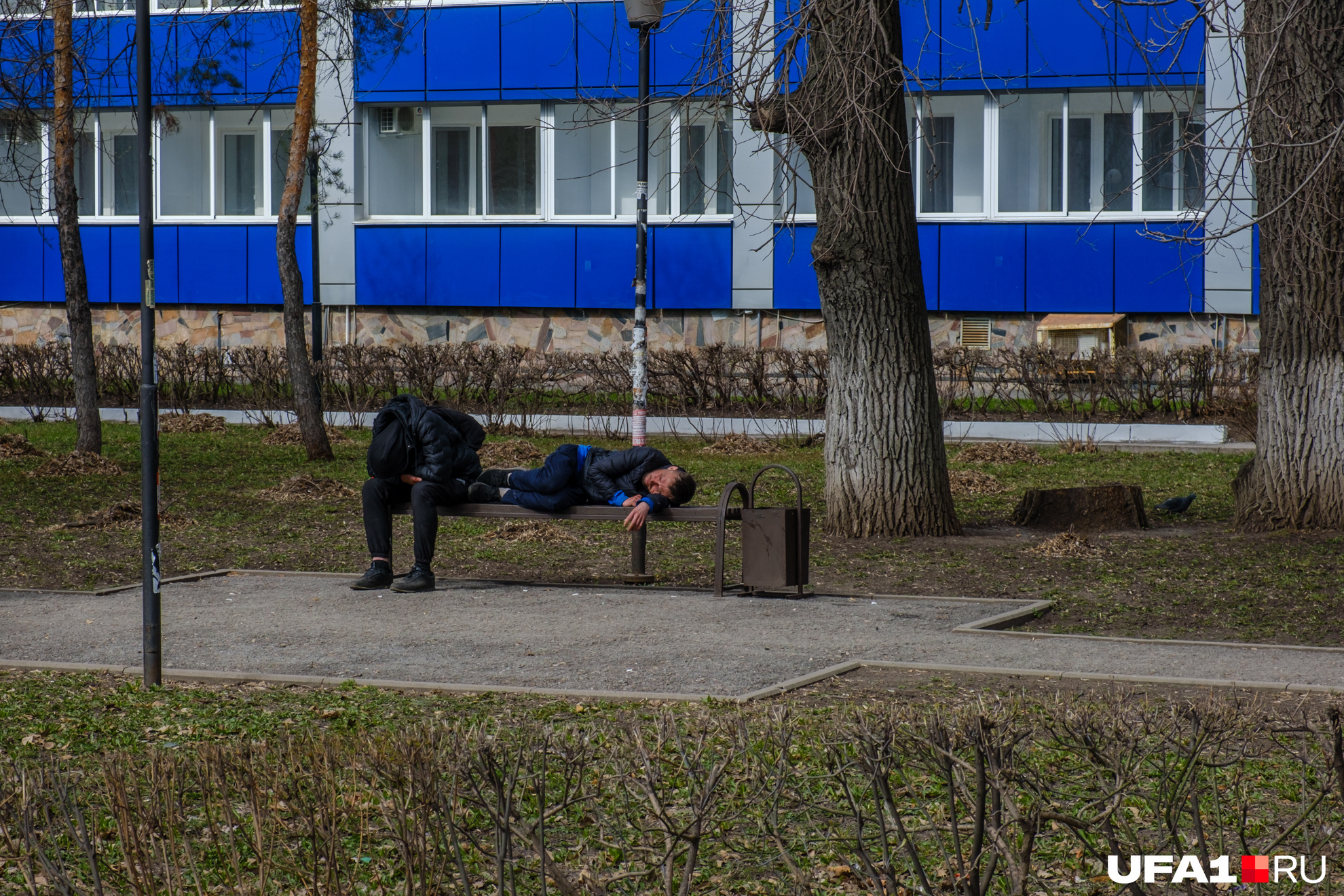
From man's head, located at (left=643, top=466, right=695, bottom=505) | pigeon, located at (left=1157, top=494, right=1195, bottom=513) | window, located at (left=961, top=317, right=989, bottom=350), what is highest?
window, located at (left=961, top=317, right=989, bottom=350)

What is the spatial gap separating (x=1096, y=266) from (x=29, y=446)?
1567 cm

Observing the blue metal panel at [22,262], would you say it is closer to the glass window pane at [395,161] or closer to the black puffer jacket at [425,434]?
the glass window pane at [395,161]

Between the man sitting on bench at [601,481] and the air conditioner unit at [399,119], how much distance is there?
19120 mm

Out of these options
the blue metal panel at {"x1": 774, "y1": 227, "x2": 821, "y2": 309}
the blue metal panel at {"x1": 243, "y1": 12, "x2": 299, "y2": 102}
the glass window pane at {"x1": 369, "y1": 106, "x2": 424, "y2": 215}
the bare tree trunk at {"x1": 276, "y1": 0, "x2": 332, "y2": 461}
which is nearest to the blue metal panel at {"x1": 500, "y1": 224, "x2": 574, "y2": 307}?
the glass window pane at {"x1": 369, "y1": 106, "x2": 424, "y2": 215}

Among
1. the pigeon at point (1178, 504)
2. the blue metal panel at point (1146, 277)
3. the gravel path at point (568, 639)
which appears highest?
the blue metal panel at point (1146, 277)

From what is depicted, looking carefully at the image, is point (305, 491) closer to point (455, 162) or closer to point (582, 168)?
point (582, 168)

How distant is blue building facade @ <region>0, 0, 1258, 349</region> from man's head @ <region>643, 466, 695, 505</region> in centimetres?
1437

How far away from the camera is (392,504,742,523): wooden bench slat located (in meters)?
8.30

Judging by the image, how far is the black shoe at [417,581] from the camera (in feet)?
27.9

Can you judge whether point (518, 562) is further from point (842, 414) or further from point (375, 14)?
point (375, 14)

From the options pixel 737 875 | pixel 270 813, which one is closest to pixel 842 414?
pixel 737 875

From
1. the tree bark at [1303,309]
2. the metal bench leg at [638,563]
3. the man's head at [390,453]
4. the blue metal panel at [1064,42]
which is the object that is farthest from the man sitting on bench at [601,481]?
the blue metal panel at [1064,42]

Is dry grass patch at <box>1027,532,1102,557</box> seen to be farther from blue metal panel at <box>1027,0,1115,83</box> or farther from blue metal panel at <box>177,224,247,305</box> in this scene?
blue metal panel at <box>177,224,247,305</box>

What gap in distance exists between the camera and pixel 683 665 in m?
6.42
